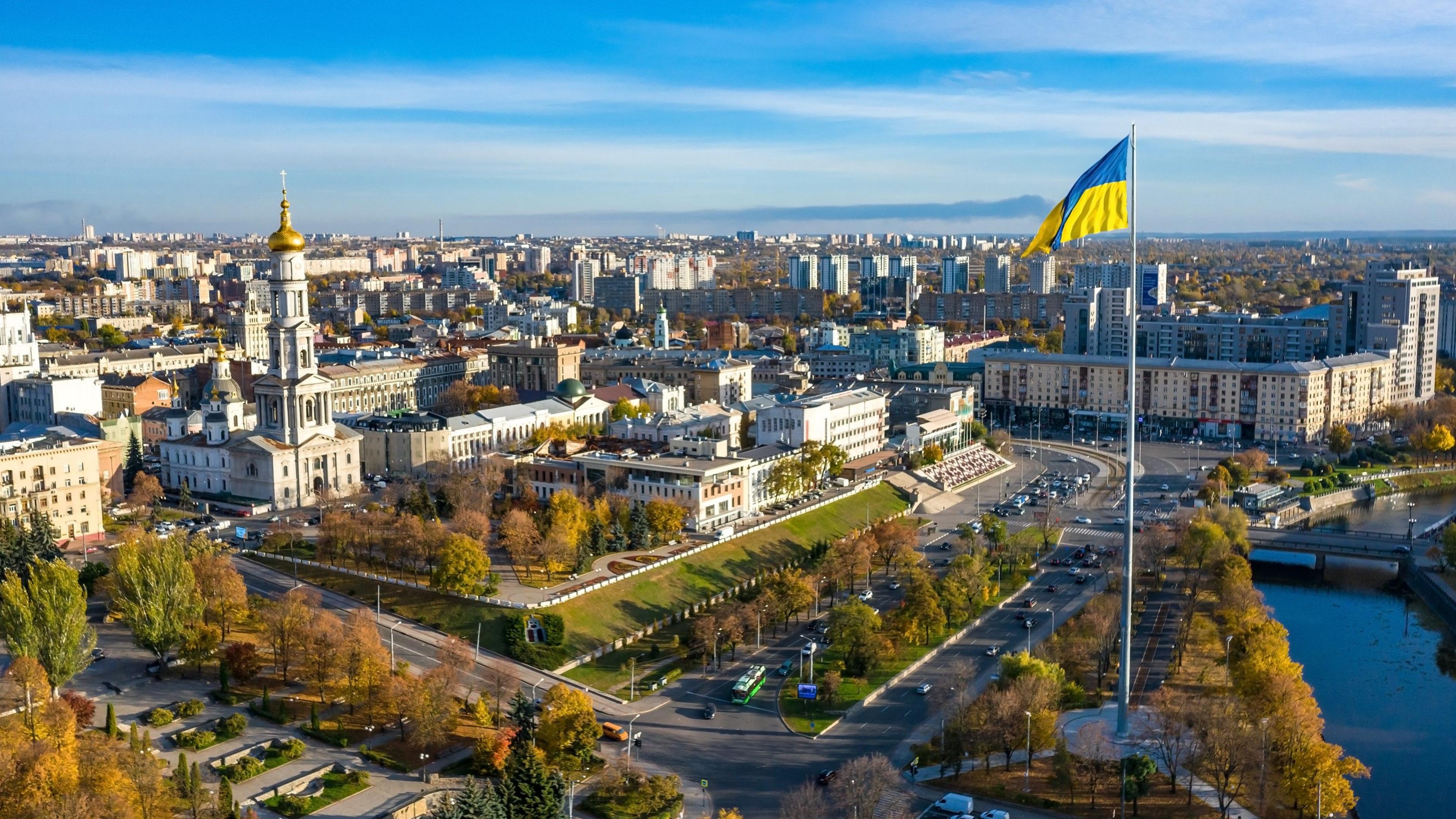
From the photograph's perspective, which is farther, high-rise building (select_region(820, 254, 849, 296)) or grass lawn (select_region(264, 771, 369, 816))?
high-rise building (select_region(820, 254, 849, 296))

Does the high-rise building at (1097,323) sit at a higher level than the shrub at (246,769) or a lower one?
higher

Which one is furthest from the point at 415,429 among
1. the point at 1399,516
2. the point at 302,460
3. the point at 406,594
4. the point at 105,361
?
→ the point at 1399,516

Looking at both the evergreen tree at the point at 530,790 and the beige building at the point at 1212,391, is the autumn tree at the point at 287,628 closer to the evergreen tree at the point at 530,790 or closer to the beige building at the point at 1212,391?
the evergreen tree at the point at 530,790

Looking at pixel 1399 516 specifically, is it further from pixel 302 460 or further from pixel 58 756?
pixel 58 756

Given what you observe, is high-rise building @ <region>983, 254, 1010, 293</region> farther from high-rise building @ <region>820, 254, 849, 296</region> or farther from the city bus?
the city bus

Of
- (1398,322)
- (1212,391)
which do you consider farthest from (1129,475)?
(1398,322)

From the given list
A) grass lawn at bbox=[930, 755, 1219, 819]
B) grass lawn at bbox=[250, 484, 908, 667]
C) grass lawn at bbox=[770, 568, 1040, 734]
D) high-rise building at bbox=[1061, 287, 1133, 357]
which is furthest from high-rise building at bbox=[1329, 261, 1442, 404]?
grass lawn at bbox=[930, 755, 1219, 819]

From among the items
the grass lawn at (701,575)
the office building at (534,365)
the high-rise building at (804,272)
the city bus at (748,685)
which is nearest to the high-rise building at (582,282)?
the high-rise building at (804,272)

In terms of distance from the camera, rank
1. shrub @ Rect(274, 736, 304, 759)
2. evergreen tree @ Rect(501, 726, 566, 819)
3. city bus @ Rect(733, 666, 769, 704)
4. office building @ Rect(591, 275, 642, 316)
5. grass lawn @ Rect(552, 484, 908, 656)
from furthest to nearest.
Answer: office building @ Rect(591, 275, 642, 316) → grass lawn @ Rect(552, 484, 908, 656) → city bus @ Rect(733, 666, 769, 704) → shrub @ Rect(274, 736, 304, 759) → evergreen tree @ Rect(501, 726, 566, 819)
